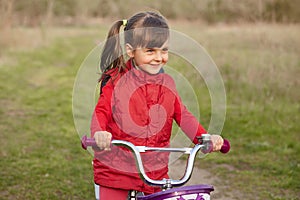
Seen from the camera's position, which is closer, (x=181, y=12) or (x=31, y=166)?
(x=31, y=166)

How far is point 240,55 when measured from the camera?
11.6m

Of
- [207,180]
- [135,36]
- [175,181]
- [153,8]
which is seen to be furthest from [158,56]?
[153,8]

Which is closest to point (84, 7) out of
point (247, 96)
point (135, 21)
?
point (247, 96)

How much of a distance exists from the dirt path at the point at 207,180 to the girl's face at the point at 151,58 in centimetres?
239

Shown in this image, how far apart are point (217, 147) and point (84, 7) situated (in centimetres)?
3730

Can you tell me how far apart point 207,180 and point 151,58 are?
2.86 metres

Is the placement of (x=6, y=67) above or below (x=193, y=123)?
below

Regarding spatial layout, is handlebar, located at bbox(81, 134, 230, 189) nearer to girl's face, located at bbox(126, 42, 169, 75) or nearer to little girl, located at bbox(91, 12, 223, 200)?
little girl, located at bbox(91, 12, 223, 200)

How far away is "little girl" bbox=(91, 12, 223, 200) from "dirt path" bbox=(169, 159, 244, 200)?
84.1 inches

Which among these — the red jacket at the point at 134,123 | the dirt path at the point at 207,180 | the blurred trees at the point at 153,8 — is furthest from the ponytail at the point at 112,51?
the blurred trees at the point at 153,8

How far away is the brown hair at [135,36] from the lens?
2.76m

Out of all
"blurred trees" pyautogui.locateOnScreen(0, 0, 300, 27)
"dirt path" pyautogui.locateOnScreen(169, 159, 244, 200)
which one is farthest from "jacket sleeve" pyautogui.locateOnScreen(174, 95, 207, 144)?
"blurred trees" pyautogui.locateOnScreen(0, 0, 300, 27)

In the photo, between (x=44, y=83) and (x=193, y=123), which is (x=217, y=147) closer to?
(x=193, y=123)

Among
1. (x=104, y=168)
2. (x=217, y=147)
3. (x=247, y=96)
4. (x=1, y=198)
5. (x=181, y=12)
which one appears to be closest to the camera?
(x=217, y=147)
